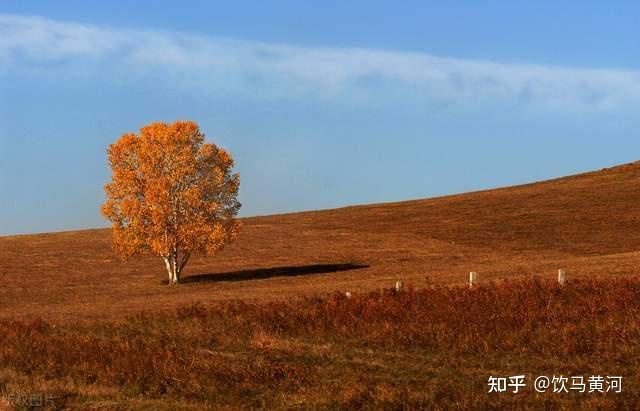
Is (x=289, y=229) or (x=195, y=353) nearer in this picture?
(x=195, y=353)

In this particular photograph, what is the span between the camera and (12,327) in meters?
28.8

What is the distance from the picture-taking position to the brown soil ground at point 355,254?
48000 millimetres

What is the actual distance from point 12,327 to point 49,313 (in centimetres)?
1217

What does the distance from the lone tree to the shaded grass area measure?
35239 mm

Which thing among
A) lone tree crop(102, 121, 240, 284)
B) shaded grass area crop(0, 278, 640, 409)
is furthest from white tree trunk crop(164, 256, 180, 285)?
shaded grass area crop(0, 278, 640, 409)

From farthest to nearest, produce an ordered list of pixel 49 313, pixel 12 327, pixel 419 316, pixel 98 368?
pixel 49 313 < pixel 12 327 < pixel 419 316 < pixel 98 368

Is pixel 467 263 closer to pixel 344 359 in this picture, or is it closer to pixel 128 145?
pixel 128 145

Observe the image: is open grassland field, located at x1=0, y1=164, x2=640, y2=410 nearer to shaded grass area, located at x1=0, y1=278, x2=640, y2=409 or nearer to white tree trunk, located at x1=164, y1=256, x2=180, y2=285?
shaded grass area, located at x1=0, y1=278, x2=640, y2=409

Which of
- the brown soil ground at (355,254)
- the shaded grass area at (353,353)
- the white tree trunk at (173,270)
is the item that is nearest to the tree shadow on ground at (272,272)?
the brown soil ground at (355,254)

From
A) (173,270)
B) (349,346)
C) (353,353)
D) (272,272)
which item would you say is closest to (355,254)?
(272,272)

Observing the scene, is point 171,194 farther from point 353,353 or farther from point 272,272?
point 353,353

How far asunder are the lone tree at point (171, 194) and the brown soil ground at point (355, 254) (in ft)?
10.3

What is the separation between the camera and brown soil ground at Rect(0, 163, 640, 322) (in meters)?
48.0

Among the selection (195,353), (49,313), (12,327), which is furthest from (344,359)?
(49,313)
